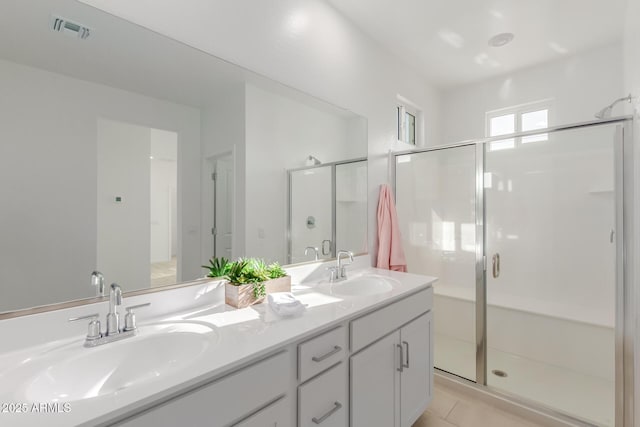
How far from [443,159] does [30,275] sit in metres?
2.83

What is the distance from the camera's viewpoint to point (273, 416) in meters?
0.95

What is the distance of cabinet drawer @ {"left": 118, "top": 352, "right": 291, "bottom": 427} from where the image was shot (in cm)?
72

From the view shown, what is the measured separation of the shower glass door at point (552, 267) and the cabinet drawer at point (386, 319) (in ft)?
2.82

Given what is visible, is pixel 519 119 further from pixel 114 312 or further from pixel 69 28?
pixel 114 312

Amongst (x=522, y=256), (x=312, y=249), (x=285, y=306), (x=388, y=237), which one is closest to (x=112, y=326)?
(x=285, y=306)

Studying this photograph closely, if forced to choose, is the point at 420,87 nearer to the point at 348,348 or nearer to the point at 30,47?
the point at 348,348

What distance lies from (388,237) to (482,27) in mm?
1834

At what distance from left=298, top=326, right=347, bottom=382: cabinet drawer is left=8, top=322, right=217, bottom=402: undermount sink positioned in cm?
33

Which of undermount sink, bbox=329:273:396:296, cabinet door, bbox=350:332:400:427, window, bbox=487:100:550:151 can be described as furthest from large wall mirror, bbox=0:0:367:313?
window, bbox=487:100:550:151

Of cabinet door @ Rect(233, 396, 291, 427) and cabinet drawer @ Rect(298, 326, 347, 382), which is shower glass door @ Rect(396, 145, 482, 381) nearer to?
cabinet drawer @ Rect(298, 326, 347, 382)

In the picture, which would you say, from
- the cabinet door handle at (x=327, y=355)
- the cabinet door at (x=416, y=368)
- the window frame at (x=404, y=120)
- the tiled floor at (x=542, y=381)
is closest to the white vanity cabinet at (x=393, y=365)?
the cabinet door at (x=416, y=368)

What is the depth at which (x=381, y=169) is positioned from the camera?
8.46 ft

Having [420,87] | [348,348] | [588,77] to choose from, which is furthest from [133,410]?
[588,77]

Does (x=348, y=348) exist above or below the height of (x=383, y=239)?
below
